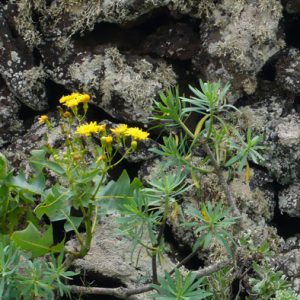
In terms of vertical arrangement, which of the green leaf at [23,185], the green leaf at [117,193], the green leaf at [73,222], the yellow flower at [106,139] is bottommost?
the green leaf at [73,222]

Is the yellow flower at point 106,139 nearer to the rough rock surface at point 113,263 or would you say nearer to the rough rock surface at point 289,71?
the rough rock surface at point 113,263

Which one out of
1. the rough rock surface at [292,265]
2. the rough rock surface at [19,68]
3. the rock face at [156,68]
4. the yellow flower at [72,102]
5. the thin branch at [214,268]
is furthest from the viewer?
the rough rock surface at [19,68]

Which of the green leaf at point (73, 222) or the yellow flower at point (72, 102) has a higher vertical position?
the yellow flower at point (72, 102)

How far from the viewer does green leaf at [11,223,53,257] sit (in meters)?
2.35

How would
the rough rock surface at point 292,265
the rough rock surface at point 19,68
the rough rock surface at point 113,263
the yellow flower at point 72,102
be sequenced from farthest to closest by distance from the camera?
1. the rough rock surface at point 19,68
2. the rough rock surface at point 113,263
3. the rough rock surface at point 292,265
4. the yellow flower at point 72,102

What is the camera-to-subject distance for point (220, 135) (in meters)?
2.40

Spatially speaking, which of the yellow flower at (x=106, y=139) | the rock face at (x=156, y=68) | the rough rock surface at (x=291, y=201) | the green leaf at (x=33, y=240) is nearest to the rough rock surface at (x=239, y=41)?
the rock face at (x=156, y=68)

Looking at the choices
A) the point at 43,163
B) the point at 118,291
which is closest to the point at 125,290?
the point at 118,291

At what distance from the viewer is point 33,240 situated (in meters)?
2.37

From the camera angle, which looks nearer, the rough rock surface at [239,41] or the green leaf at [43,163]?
the green leaf at [43,163]

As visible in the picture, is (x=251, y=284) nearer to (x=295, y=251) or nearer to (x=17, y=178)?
(x=295, y=251)

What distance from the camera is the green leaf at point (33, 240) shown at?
7.69 ft

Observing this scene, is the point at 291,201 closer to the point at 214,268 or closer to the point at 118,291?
the point at 214,268

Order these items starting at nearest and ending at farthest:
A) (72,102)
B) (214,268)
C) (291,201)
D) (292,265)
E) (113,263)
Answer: (72,102), (214,268), (292,265), (113,263), (291,201)
